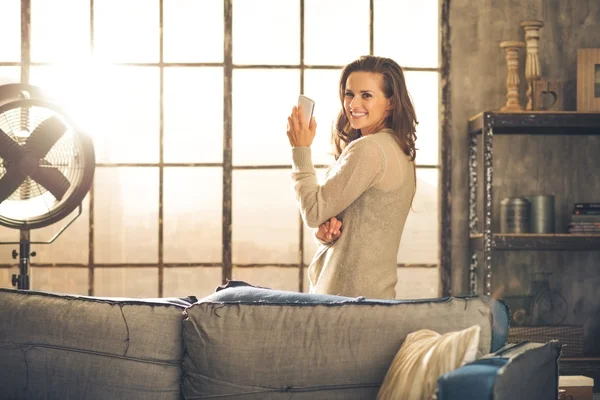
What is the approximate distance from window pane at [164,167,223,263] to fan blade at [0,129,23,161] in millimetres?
1317

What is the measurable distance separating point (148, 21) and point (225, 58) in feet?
1.58

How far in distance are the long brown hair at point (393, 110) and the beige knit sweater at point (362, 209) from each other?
0.04 metres

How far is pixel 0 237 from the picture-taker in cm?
496

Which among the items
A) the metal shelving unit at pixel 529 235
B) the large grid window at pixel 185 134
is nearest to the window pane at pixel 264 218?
the large grid window at pixel 185 134

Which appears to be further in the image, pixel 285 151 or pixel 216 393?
pixel 285 151

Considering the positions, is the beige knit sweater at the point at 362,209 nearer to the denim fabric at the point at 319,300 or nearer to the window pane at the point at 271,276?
the denim fabric at the point at 319,300

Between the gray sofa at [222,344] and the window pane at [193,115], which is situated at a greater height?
the window pane at [193,115]

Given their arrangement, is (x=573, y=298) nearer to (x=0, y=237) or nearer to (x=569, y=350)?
(x=569, y=350)

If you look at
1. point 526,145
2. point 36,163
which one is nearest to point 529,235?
point 526,145

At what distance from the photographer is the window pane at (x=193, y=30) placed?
16.4ft

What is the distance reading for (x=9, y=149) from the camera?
147 inches

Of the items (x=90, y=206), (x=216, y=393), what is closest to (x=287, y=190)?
(x=90, y=206)

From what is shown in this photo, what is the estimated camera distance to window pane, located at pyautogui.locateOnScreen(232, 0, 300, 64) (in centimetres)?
501

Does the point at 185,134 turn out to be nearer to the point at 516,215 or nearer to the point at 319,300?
the point at 516,215
